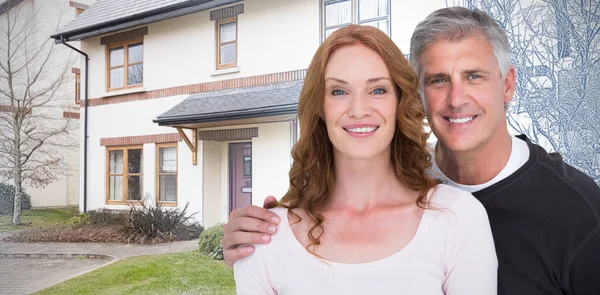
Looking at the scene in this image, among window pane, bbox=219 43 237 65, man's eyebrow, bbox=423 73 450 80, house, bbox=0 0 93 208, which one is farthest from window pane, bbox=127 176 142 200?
man's eyebrow, bbox=423 73 450 80

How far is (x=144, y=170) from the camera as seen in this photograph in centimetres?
241

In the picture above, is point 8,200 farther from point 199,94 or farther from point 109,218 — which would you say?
point 199,94

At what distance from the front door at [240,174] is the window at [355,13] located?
660mm

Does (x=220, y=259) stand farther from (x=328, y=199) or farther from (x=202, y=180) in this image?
(x=328, y=199)

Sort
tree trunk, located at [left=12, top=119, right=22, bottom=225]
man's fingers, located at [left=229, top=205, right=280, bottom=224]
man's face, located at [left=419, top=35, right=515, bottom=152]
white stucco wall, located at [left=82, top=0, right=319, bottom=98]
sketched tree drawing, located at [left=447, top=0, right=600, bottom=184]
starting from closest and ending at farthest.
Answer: man's fingers, located at [left=229, top=205, right=280, bottom=224], man's face, located at [left=419, top=35, right=515, bottom=152], tree trunk, located at [left=12, top=119, right=22, bottom=225], white stucco wall, located at [left=82, top=0, right=319, bottom=98], sketched tree drawing, located at [left=447, top=0, right=600, bottom=184]

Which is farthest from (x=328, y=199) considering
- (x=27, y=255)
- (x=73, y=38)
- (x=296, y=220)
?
(x=27, y=255)

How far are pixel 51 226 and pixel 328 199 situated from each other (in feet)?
5.50

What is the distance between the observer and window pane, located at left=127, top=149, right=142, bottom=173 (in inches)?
95.3

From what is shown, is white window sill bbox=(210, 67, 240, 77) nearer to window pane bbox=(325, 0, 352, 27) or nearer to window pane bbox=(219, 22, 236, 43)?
window pane bbox=(219, 22, 236, 43)

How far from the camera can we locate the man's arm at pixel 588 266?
118cm

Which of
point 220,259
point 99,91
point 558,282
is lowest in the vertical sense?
point 220,259

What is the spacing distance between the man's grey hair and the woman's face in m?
0.37

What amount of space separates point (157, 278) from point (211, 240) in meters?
0.31

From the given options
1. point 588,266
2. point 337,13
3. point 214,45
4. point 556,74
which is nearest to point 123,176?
point 214,45
